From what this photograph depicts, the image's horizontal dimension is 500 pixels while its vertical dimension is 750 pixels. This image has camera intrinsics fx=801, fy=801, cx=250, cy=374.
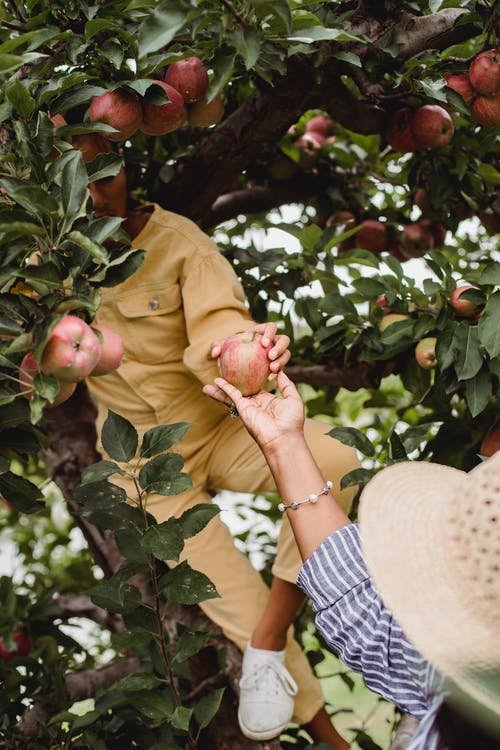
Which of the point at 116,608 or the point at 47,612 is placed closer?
the point at 116,608

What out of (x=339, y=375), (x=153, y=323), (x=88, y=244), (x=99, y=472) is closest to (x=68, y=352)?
(x=88, y=244)

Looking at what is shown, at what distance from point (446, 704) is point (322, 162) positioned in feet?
5.62

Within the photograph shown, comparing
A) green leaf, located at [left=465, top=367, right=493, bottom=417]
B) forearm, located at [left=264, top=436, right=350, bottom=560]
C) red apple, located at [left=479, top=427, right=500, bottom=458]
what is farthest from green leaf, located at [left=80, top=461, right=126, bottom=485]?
red apple, located at [left=479, top=427, right=500, bottom=458]

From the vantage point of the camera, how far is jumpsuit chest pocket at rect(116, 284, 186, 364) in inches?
65.9

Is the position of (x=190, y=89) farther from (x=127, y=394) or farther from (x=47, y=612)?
(x=47, y=612)

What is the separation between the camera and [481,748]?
0.73 m

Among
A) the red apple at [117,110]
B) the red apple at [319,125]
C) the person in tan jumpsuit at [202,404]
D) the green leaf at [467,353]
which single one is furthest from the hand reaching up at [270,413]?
the red apple at [319,125]

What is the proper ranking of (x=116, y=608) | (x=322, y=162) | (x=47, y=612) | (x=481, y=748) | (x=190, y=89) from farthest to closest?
(x=322, y=162), (x=47, y=612), (x=190, y=89), (x=116, y=608), (x=481, y=748)

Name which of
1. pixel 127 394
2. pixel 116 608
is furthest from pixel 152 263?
pixel 116 608

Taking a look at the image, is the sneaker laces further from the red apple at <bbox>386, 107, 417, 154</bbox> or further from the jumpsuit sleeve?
the red apple at <bbox>386, 107, 417, 154</bbox>

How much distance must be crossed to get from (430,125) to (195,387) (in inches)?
29.1

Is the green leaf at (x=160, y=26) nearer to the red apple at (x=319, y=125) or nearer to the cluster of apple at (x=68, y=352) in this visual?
the cluster of apple at (x=68, y=352)

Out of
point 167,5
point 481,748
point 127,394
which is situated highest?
point 167,5

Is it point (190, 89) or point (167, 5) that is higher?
point (167, 5)
